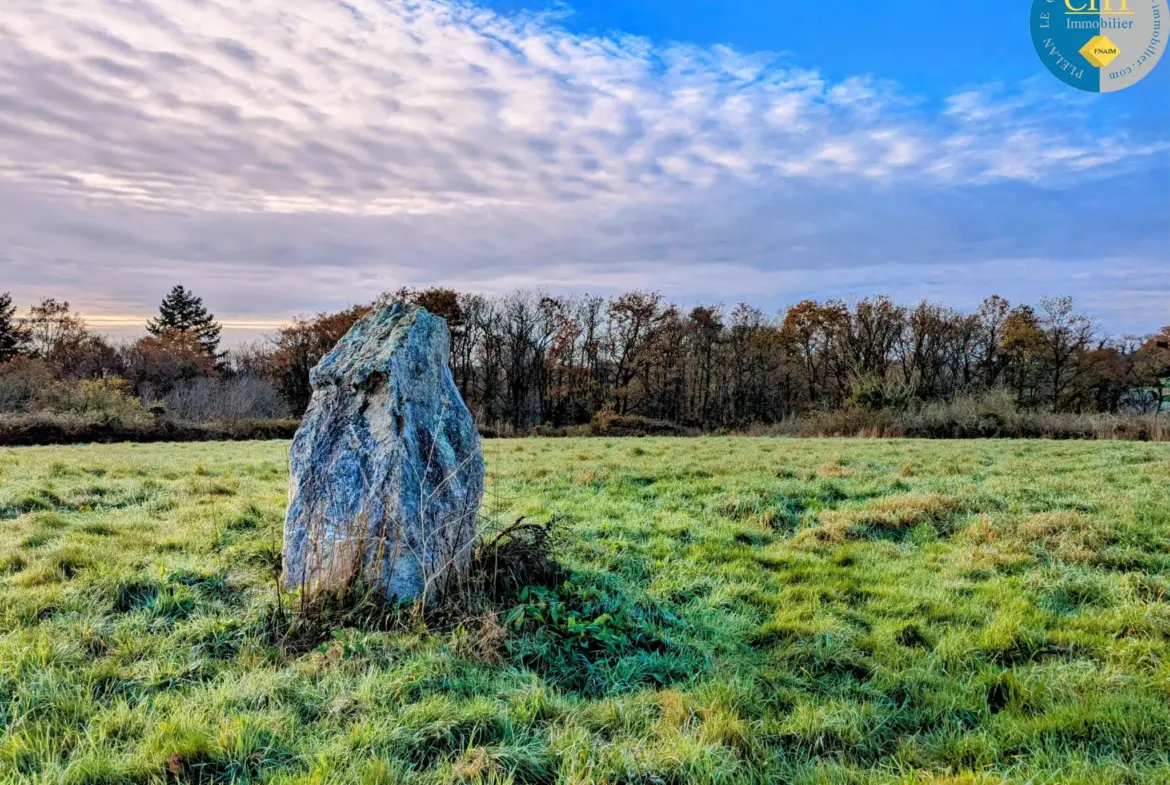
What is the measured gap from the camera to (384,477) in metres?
4.47

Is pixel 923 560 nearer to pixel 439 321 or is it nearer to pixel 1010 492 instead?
pixel 1010 492

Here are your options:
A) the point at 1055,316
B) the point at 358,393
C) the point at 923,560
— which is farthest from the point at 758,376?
the point at 358,393

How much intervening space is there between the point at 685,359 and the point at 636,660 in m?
35.6

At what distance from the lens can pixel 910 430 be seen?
23969 mm

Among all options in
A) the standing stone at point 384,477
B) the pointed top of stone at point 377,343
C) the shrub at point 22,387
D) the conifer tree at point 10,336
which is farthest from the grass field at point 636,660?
the conifer tree at point 10,336

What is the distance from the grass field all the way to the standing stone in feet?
1.54

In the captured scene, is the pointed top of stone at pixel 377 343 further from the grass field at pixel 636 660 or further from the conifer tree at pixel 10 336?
the conifer tree at pixel 10 336

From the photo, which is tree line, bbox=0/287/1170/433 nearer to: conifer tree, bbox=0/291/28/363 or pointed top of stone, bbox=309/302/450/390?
conifer tree, bbox=0/291/28/363

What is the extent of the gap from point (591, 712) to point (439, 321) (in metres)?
3.44

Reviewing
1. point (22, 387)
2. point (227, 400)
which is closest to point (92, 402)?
point (22, 387)

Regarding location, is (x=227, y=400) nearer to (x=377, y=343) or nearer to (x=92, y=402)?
(x=92, y=402)

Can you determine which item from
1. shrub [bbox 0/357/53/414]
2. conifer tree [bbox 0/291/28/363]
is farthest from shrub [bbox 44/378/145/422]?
conifer tree [bbox 0/291/28/363]

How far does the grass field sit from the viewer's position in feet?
9.48

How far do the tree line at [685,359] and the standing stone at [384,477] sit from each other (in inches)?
1161
